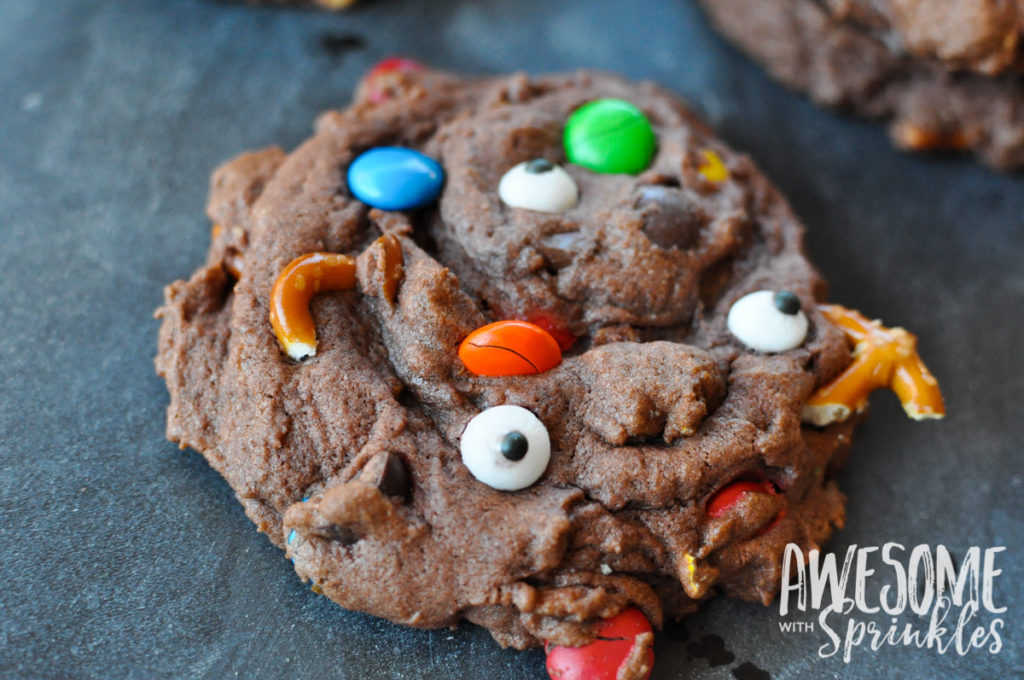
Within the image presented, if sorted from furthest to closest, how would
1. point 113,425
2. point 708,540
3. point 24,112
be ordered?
point 24,112
point 113,425
point 708,540

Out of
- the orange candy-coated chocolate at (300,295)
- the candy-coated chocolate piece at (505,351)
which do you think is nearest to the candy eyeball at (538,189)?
the candy-coated chocolate piece at (505,351)

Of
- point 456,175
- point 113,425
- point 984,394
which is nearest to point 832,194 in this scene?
point 984,394

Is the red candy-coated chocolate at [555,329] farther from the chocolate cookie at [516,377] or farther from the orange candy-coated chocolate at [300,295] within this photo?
the orange candy-coated chocolate at [300,295]

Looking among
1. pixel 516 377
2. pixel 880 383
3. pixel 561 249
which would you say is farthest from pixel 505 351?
pixel 880 383

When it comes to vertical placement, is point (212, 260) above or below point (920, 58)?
below

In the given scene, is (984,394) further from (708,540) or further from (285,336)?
(285,336)
